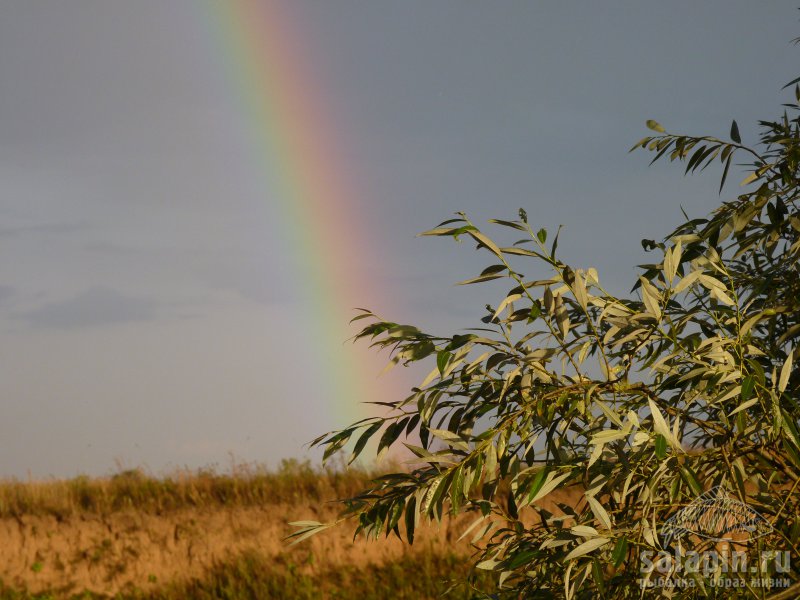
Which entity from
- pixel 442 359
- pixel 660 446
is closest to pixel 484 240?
pixel 442 359

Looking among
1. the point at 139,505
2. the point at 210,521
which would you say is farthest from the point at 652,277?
the point at 139,505

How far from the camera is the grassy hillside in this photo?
399 inches

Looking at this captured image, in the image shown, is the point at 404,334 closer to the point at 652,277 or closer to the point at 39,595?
the point at 652,277

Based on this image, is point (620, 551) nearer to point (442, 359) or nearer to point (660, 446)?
point (660, 446)

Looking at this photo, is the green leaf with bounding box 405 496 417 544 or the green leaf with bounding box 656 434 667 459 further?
the green leaf with bounding box 405 496 417 544

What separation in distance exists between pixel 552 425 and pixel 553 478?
0.23m

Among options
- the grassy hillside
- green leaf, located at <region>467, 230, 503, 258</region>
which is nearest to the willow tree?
green leaf, located at <region>467, 230, 503, 258</region>

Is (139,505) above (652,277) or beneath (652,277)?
beneath

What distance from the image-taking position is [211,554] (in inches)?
428

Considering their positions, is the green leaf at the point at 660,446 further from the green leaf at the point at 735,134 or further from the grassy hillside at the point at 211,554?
the grassy hillside at the point at 211,554

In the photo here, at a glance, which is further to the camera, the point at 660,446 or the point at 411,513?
the point at 411,513

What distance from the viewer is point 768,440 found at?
3.85 meters

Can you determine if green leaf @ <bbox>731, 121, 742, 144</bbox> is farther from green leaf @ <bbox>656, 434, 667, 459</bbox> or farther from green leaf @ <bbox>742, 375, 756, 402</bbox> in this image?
green leaf @ <bbox>656, 434, 667, 459</bbox>

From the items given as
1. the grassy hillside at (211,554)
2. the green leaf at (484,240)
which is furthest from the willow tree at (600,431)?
the grassy hillside at (211,554)
